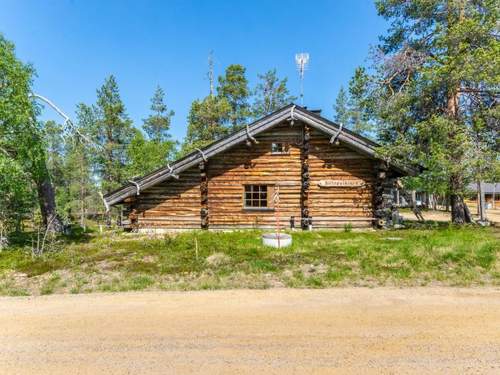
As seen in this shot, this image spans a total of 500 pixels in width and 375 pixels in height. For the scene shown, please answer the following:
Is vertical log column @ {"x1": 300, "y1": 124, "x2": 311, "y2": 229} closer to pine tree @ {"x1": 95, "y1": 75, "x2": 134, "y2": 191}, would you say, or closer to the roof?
the roof

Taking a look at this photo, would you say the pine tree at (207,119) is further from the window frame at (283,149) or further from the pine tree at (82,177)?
the window frame at (283,149)

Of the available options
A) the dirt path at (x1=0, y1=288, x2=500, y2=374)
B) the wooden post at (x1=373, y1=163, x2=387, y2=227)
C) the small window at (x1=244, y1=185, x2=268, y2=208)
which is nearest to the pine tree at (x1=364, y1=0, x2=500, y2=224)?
the wooden post at (x1=373, y1=163, x2=387, y2=227)

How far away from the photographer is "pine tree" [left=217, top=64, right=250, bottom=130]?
36031 mm

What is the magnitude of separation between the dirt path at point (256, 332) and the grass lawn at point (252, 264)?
2.27ft

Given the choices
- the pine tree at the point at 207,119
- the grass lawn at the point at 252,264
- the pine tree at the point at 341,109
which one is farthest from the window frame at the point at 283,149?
the pine tree at the point at 341,109

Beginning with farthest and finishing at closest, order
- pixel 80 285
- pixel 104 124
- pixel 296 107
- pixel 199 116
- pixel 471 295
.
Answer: pixel 199 116, pixel 104 124, pixel 296 107, pixel 80 285, pixel 471 295

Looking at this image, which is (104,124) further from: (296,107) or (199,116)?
(296,107)

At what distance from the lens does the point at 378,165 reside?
15133 millimetres

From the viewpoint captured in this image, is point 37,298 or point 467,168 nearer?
point 37,298

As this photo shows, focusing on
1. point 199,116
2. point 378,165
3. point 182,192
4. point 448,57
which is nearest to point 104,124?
point 199,116

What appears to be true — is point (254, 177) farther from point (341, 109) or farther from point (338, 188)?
point (341, 109)

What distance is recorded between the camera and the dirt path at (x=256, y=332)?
3.86 m

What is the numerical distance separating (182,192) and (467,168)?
1298 centimetres

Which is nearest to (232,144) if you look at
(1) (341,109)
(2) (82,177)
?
(2) (82,177)
